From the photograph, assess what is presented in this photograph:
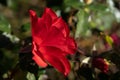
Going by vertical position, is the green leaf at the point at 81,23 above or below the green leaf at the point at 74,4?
below

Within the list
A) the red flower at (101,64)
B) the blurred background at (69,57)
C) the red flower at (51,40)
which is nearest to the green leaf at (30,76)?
the blurred background at (69,57)

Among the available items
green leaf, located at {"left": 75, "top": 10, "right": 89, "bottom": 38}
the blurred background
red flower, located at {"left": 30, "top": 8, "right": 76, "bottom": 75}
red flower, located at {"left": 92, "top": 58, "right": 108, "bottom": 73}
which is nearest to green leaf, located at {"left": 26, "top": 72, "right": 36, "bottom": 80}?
the blurred background

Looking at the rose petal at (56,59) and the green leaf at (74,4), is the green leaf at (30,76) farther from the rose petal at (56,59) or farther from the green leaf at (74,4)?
the green leaf at (74,4)

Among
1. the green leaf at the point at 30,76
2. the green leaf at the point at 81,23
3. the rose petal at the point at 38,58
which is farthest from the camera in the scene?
the green leaf at the point at 81,23

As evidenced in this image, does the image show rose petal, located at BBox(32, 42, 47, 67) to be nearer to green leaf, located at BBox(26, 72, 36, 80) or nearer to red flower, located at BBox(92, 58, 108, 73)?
green leaf, located at BBox(26, 72, 36, 80)


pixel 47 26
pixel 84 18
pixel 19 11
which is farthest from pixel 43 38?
pixel 19 11

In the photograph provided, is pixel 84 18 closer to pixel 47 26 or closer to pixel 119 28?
pixel 47 26

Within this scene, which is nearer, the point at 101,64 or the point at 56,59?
the point at 56,59

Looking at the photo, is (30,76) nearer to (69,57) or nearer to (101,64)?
(101,64)

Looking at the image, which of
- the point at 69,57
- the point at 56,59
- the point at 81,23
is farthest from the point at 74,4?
the point at 56,59
